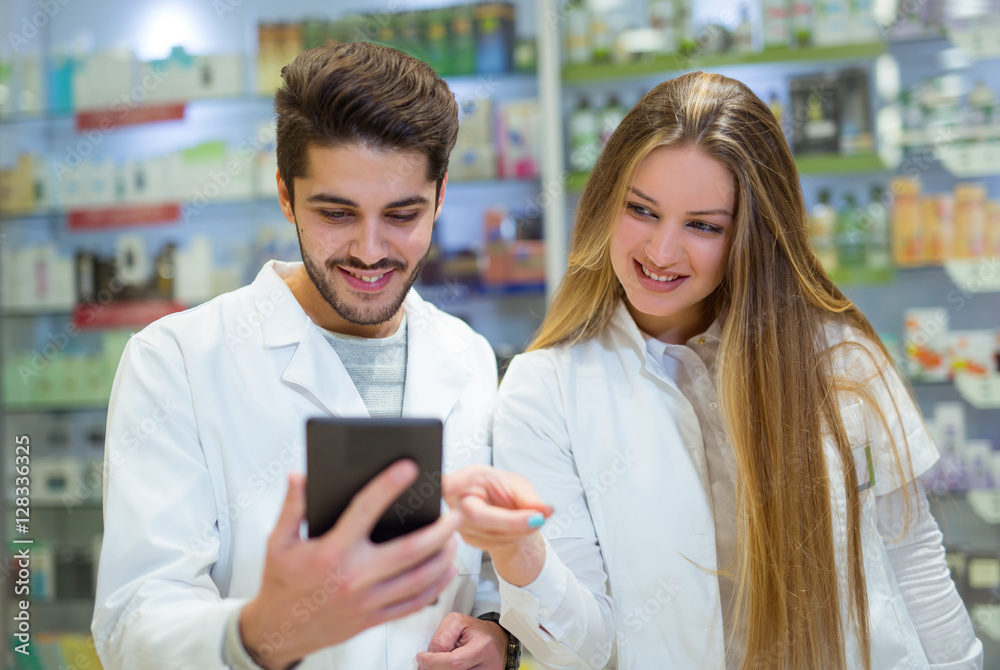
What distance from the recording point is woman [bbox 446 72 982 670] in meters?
1.37

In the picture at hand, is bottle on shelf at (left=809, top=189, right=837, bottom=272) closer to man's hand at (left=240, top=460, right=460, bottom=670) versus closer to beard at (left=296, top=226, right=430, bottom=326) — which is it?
beard at (left=296, top=226, right=430, bottom=326)

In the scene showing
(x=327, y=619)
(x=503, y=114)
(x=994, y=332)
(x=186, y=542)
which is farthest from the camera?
(x=503, y=114)

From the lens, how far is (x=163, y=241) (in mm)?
3643

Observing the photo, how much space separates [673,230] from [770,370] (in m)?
0.33

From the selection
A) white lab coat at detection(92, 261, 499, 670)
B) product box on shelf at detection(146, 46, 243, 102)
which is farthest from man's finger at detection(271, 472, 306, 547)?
product box on shelf at detection(146, 46, 243, 102)

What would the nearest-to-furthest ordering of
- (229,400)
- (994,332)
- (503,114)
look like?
(229,400), (994,332), (503,114)

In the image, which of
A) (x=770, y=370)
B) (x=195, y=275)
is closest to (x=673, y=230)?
(x=770, y=370)

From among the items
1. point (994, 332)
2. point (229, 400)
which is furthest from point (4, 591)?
point (994, 332)

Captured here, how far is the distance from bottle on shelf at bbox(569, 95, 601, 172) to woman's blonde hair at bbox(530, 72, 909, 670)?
1755mm

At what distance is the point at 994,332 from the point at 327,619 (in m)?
3.01

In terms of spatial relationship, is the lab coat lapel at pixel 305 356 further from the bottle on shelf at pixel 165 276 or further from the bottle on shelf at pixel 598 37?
the bottle on shelf at pixel 165 276

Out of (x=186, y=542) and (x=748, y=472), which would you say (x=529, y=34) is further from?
(x=186, y=542)

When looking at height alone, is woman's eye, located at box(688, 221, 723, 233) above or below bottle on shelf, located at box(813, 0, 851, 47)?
below

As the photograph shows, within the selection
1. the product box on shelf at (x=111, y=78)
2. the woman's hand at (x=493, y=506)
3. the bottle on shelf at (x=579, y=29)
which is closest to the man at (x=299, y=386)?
the woman's hand at (x=493, y=506)
